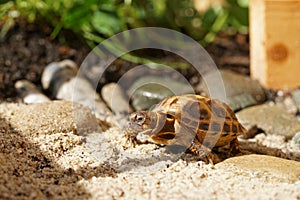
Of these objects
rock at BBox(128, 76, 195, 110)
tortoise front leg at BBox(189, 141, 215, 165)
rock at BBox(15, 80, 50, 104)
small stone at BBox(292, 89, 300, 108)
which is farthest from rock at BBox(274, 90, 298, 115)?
rock at BBox(15, 80, 50, 104)

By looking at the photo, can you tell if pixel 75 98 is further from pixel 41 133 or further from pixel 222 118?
pixel 222 118

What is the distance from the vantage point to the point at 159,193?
210cm

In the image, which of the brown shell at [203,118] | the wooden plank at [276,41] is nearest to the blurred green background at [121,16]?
the wooden plank at [276,41]

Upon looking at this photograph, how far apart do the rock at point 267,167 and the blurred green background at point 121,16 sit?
1.79 m

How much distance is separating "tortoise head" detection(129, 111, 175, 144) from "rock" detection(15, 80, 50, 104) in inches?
46.3

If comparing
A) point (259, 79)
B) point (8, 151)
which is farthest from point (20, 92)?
point (259, 79)

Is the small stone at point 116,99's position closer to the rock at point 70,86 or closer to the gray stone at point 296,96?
the rock at point 70,86

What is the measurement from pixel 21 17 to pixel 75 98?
991 mm

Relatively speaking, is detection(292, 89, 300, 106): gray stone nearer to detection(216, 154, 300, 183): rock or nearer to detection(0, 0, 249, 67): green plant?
detection(0, 0, 249, 67): green plant

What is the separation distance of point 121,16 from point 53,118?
1512 millimetres

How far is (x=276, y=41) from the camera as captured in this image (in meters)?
3.90

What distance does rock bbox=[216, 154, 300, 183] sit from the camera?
234 centimetres

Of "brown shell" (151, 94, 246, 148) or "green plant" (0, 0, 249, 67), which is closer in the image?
"brown shell" (151, 94, 246, 148)

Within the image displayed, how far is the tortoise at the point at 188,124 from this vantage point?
2.57 meters
